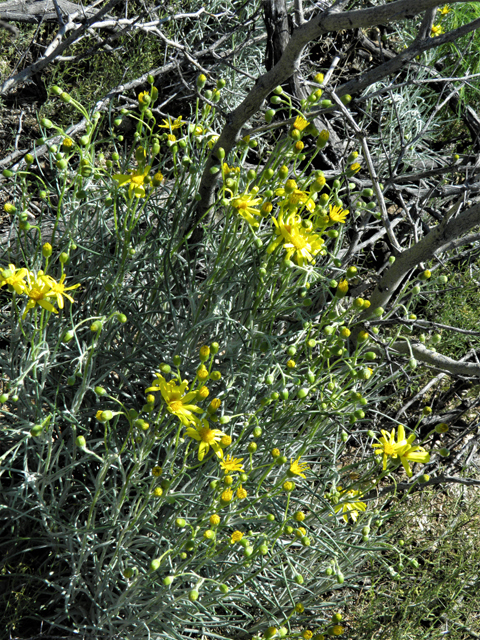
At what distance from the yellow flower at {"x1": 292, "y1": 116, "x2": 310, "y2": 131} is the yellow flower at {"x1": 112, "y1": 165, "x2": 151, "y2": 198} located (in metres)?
0.47

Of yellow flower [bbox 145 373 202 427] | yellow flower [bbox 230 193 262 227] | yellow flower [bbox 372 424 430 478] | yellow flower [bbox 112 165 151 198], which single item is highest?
yellow flower [bbox 112 165 151 198]

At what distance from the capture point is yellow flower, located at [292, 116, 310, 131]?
5.64 ft

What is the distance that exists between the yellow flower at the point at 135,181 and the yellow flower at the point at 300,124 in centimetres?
47

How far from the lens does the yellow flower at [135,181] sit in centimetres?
159

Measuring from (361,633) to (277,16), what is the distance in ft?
8.33

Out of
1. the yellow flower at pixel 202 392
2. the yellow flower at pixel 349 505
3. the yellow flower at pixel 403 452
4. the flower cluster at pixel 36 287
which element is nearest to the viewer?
the yellow flower at pixel 202 392

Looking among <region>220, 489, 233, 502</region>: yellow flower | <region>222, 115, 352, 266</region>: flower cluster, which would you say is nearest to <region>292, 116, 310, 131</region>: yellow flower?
<region>222, 115, 352, 266</region>: flower cluster

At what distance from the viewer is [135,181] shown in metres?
1.62

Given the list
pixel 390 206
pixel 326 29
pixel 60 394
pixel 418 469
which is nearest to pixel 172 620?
pixel 60 394

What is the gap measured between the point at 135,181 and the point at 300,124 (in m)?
0.53

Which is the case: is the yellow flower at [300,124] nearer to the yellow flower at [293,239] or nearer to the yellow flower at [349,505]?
the yellow flower at [293,239]

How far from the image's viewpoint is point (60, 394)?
6.16 feet

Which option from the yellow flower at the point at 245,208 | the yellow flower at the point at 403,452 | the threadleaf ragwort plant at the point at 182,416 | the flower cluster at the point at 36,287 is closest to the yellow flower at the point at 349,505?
the threadleaf ragwort plant at the point at 182,416

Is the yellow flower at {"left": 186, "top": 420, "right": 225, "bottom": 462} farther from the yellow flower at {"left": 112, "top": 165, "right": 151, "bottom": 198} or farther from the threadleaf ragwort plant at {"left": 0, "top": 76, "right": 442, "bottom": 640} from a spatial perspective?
the yellow flower at {"left": 112, "top": 165, "right": 151, "bottom": 198}
